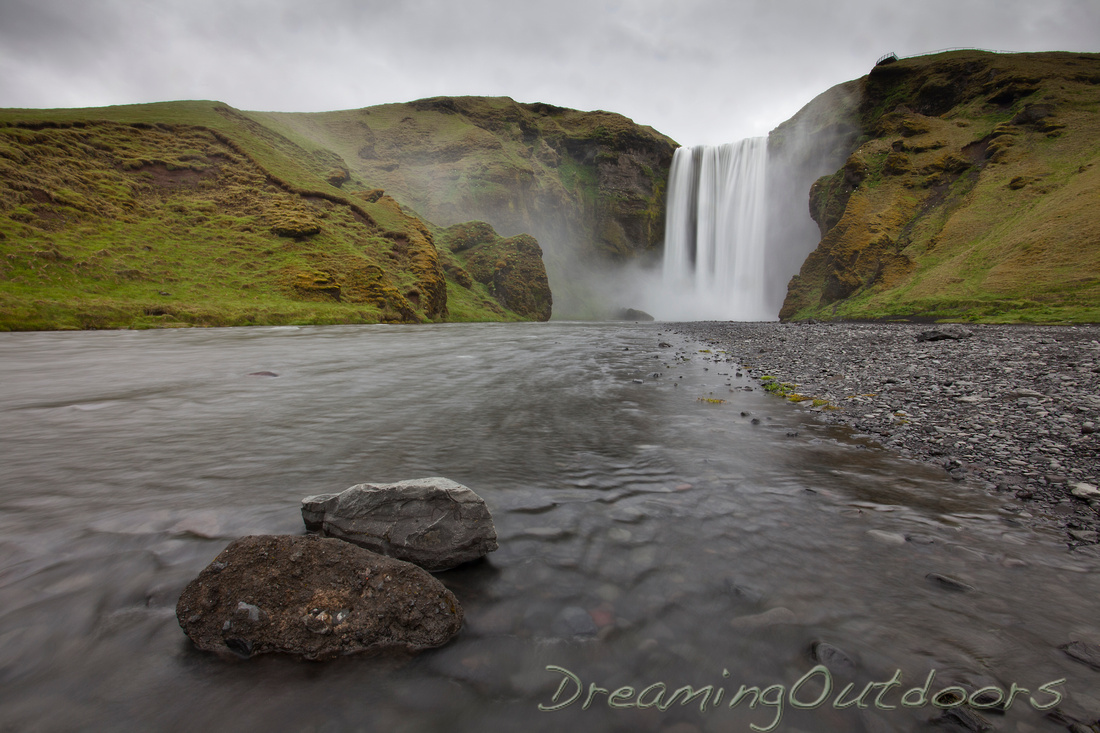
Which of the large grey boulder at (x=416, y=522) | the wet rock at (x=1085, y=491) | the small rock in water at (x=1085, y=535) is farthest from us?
the wet rock at (x=1085, y=491)

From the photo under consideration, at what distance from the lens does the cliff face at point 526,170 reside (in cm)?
12225

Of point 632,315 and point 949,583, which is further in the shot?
point 632,315

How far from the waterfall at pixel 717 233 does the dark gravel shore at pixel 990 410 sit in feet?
296

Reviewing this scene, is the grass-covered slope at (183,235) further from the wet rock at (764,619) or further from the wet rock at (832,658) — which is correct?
the wet rock at (832,658)

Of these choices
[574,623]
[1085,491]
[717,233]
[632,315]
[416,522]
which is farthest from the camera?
[632,315]

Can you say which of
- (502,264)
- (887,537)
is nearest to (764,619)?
(887,537)

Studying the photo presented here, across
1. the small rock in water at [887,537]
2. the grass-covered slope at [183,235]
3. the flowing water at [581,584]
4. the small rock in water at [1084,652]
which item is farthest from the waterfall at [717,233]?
the small rock in water at [1084,652]

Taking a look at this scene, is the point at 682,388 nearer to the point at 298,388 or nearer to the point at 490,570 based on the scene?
the point at 490,570

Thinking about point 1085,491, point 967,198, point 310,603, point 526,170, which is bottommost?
point 1085,491

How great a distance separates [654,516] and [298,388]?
446 inches

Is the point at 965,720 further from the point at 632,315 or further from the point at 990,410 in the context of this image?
the point at 632,315

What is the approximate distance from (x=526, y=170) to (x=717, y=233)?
62428 millimetres

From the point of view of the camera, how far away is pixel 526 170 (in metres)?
132

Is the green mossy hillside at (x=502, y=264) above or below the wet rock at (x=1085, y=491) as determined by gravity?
above
